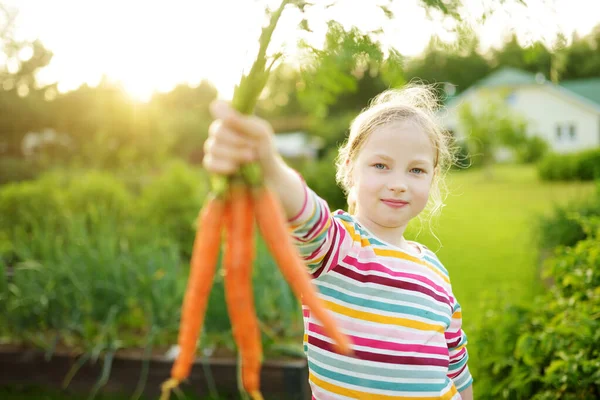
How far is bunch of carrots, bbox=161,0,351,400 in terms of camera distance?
850 millimetres

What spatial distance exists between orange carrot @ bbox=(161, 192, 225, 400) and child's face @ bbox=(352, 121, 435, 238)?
0.86 meters

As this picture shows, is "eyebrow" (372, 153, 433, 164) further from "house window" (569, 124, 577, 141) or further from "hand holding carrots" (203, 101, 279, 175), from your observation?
"house window" (569, 124, 577, 141)

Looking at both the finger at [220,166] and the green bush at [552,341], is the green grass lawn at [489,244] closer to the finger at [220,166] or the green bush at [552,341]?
the green bush at [552,341]

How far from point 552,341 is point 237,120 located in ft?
6.98

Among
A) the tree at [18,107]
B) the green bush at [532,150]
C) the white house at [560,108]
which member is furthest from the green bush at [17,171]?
the white house at [560,108]

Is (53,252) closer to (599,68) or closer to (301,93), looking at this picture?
(301,93)

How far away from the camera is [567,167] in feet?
73.4

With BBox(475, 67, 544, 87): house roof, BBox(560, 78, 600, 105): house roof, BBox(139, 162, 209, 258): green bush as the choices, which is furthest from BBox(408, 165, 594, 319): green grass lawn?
BBox(560, 78, 600, 105): house roof

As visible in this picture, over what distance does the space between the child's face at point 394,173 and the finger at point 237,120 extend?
0.91 m

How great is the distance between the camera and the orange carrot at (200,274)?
87cm

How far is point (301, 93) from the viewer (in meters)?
1.52

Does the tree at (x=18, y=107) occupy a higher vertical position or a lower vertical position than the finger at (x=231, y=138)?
higher

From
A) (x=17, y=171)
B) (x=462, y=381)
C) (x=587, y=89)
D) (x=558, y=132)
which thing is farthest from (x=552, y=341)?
(x=587, y=89)

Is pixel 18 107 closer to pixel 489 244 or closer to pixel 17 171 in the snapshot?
pixel 17 171
